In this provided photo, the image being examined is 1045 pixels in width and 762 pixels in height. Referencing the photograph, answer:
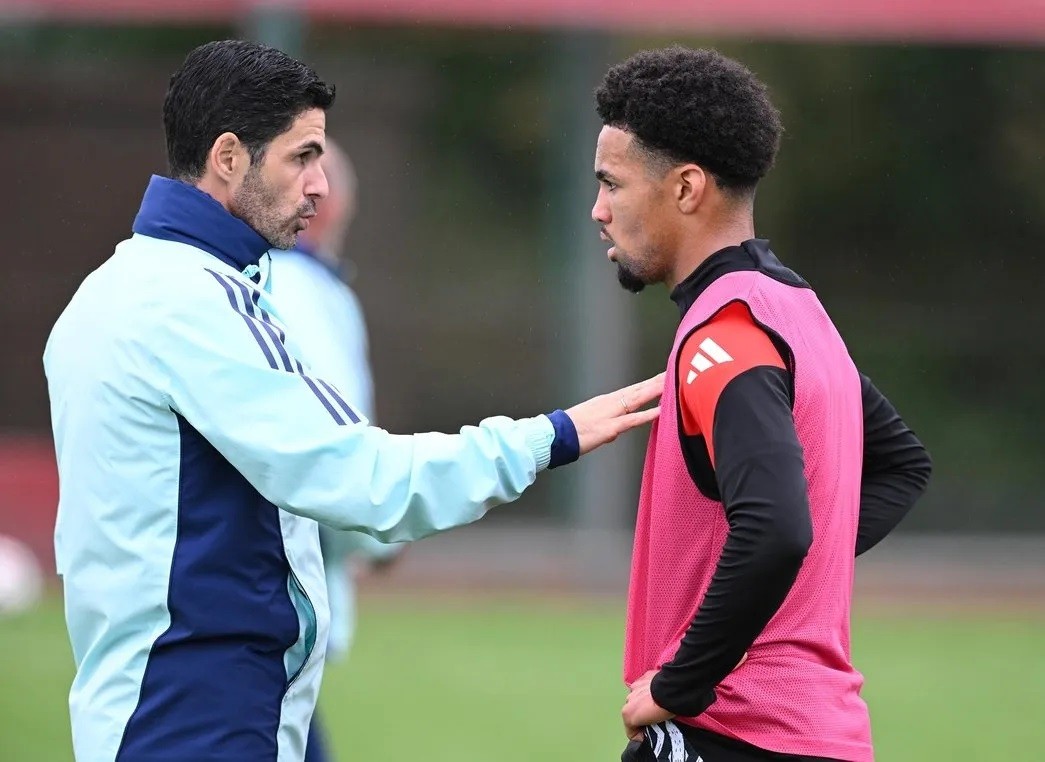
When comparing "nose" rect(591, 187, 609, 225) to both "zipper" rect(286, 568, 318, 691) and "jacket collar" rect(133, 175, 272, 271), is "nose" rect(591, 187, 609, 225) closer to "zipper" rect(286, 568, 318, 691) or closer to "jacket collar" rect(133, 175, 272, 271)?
"jacket collar" rect(133, 175, 272, 271)

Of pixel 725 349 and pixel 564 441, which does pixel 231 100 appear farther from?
pixel 725 349

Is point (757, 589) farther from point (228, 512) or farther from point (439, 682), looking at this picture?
point (439, 682)

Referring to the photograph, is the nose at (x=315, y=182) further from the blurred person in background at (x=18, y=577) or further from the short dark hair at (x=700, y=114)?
the blurred person in background at (x=18, y=577)

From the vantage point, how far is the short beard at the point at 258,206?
292cm

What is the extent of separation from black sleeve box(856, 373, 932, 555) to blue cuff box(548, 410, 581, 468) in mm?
567

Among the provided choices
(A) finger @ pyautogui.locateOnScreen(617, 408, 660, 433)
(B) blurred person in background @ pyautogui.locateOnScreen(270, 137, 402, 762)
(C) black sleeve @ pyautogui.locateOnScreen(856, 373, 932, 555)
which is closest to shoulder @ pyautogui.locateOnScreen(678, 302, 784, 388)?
(A) finger @ pyautogui.locateOnScreen(617, 408, 660, 433)

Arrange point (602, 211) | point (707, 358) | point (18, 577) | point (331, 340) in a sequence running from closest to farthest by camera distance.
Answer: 1. point (707, 358)
2. point (602, 211)
3. point (331, 340)
4. point (18, 577)

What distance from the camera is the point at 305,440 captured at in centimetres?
267

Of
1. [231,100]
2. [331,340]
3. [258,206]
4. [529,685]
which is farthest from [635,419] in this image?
[529,685]

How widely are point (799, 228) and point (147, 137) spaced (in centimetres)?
582

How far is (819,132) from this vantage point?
14.0m

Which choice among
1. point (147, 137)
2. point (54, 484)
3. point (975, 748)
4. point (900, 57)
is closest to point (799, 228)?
point (900, 57)

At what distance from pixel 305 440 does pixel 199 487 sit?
0.21m

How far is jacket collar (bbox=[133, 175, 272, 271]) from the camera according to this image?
9.30 ft
